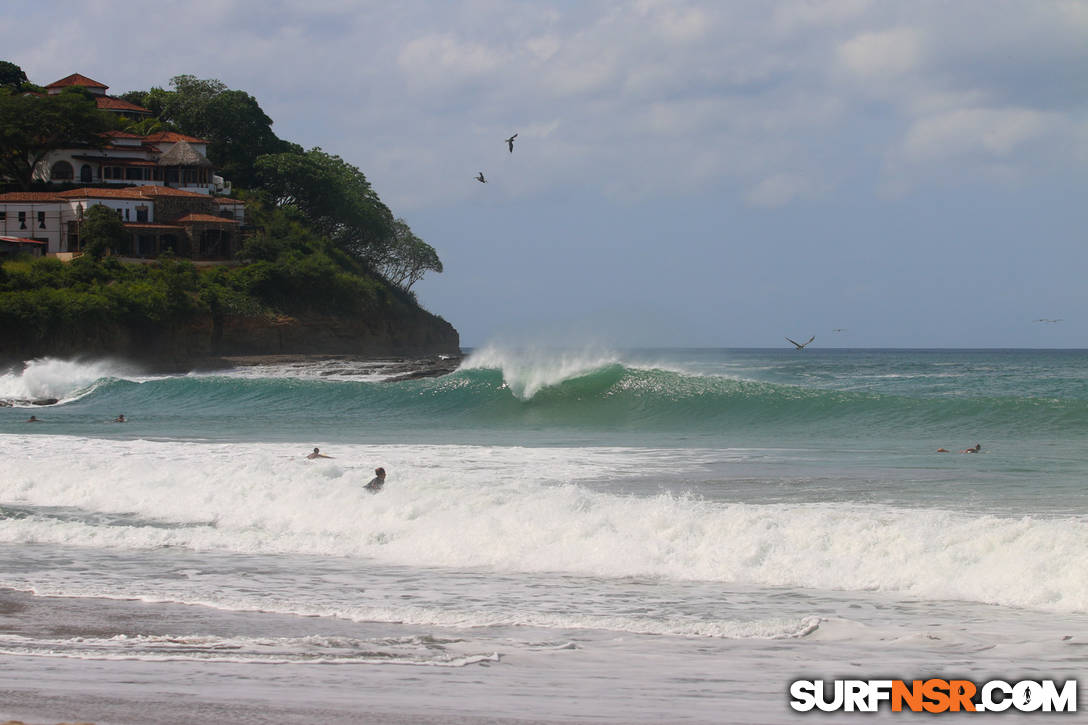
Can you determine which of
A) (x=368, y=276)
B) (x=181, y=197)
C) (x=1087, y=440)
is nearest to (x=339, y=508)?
(x=1087, y=440)

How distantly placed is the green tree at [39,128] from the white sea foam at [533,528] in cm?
5682

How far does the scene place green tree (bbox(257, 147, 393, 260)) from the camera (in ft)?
235

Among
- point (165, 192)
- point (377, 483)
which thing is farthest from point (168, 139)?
point (377, 483)

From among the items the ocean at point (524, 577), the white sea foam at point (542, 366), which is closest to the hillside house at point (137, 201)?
the white sea foam at point (542, 366)

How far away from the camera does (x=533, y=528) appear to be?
37.9 ft

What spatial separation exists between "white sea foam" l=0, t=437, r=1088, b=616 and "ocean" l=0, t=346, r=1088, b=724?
4 cm

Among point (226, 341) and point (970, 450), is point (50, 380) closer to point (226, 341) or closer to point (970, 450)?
point (226, 341)

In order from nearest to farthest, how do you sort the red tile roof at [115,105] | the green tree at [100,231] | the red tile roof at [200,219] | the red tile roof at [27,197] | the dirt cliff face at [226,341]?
the dirt cliff face at [226,341] → the green tree at [100,231] → the red tile roof at [27,197] → the red tile roof at [200,219] → the red tile roof at [115,105]

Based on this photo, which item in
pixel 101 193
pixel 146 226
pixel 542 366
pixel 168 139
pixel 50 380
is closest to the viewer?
pixel 542 366

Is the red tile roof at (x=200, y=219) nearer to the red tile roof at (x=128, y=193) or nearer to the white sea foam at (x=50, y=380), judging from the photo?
the red tile roof at (x=128, y=193)

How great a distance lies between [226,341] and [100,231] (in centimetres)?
954

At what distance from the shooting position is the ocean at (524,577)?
6.54 metres

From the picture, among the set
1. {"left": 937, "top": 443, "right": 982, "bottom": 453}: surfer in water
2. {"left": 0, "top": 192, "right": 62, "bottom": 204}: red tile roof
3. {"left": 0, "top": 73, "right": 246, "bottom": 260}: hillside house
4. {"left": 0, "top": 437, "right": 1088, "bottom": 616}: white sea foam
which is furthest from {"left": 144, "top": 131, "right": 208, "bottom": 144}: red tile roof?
{"left": 937, "top": 443, "right": 982, "bottom": 453}: surfer in water

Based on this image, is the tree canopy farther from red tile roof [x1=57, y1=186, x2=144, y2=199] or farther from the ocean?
the ocean
